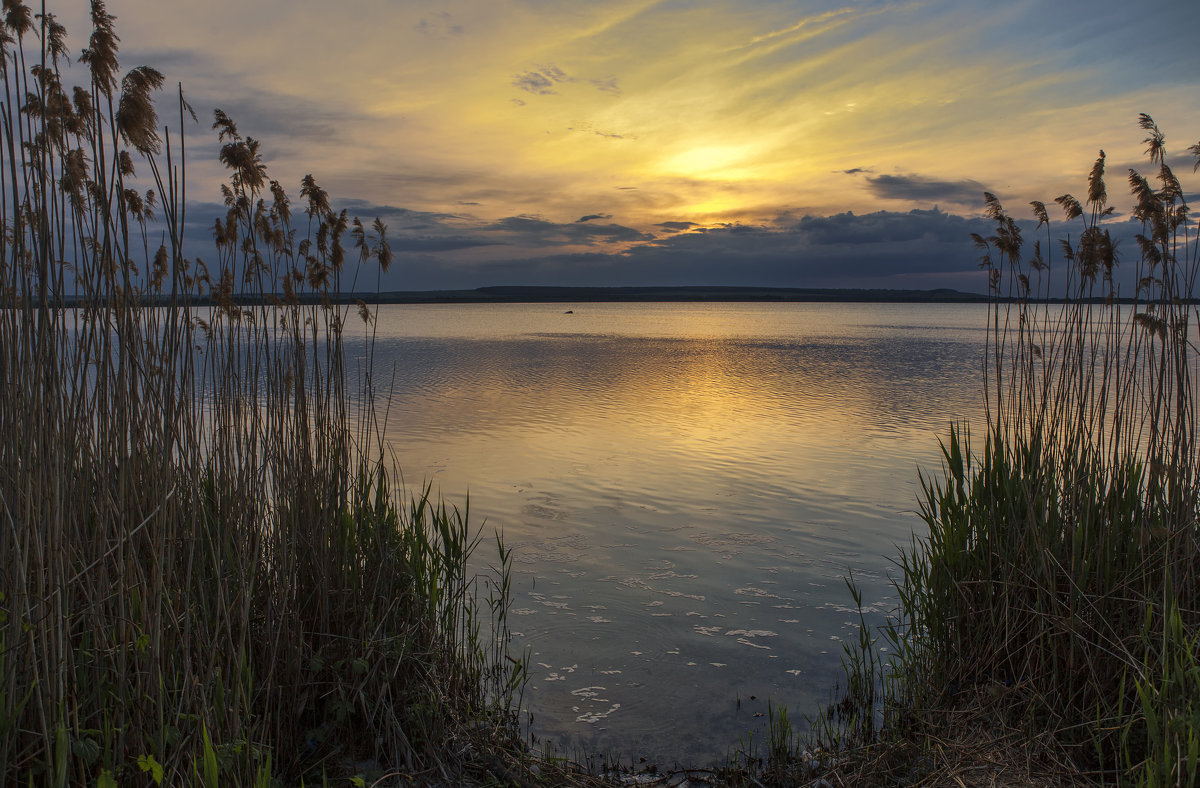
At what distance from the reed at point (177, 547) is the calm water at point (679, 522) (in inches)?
41.7

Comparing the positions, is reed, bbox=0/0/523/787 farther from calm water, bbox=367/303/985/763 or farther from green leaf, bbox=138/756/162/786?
calm water, bbox=367/303/985/763

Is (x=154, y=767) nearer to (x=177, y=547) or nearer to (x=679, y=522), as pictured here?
(x=177, y=547)

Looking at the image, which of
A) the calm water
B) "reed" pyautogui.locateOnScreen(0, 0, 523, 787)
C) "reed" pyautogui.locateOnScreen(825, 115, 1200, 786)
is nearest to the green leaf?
"reed" pyautogui.locateOnScreen(0, 0, 523, 787)

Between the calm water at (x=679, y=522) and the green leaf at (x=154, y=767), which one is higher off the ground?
the green leaf at (x=154, y=767)

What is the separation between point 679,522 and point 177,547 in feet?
20.7

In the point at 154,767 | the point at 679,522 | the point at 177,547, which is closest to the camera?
the point at 154,767

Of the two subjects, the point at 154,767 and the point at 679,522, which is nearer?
the point at 154,767

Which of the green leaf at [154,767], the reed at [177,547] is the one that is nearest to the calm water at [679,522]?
the reed at [177,547]

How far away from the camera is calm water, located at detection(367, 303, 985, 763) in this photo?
211 inches

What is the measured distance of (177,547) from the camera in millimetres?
3742

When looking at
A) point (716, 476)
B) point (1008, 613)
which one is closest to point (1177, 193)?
point (1008, 613)

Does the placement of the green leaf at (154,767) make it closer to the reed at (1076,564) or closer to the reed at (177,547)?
the reed at (177,547)

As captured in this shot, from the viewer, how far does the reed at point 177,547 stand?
2605 millimetres

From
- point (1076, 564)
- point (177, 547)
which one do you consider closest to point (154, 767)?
point (177, 547)
